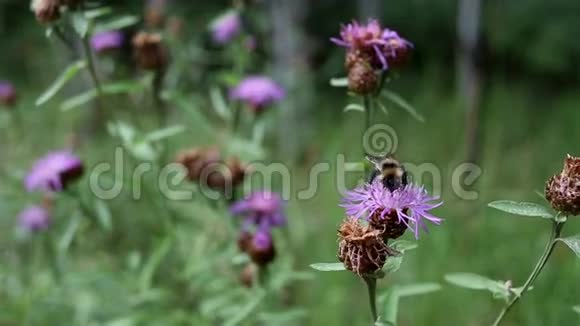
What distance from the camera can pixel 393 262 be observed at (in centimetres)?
122

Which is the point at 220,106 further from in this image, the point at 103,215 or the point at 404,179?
the point at 404,179

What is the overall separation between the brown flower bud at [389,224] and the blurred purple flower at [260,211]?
0.90m

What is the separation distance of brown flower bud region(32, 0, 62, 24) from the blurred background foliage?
0.66 meters

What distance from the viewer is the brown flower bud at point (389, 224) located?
1.24 metres

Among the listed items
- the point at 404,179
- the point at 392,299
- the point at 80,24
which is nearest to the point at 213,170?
the point at 80,24

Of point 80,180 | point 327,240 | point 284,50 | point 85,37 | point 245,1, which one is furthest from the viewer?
point 284,50

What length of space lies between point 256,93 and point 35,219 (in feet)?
3.13

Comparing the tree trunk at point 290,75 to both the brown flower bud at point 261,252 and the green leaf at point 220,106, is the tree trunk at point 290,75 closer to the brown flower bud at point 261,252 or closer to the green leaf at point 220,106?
the green leaf at point 220,106

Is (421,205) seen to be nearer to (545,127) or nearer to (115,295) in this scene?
(115,295)

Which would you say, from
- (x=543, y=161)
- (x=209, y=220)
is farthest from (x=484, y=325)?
(x=543, y=161)

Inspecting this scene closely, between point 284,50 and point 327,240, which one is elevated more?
point 284,50

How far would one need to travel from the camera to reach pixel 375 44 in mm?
1601

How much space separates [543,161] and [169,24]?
2.14 meters

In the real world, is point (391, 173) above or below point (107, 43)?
below
